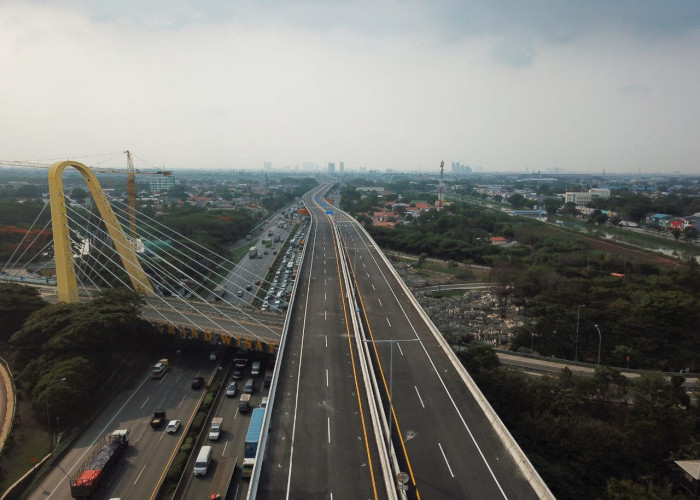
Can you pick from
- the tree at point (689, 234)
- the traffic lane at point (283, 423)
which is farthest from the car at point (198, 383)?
the tree at point (689, 234)

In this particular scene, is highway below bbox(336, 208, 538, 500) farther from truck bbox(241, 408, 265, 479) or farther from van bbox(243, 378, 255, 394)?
van bbox(243, 378, 255, 394)

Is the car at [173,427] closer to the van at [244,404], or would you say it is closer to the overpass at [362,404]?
the van at [244,404]

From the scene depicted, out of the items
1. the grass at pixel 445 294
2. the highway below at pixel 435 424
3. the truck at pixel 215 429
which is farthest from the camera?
the grass at pixel 445 294

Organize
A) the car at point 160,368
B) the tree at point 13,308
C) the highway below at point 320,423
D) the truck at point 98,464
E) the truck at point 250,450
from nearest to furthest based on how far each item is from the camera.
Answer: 1. the highway below at point 320,423
2. the truck at point 98,464
3. the truck at point 250,450
4. the car at point 160,368
5. the tree at point 13,308

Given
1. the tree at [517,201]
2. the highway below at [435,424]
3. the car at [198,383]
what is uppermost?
the tree at [517,201]

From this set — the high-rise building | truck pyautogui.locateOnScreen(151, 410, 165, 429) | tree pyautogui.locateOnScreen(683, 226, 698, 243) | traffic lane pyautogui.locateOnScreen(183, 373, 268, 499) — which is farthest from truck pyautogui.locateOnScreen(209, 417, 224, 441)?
the high-rise building

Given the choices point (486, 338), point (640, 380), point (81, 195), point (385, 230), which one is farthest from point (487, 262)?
point (81, 195)

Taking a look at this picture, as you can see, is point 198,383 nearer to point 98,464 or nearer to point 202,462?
point 202,462
